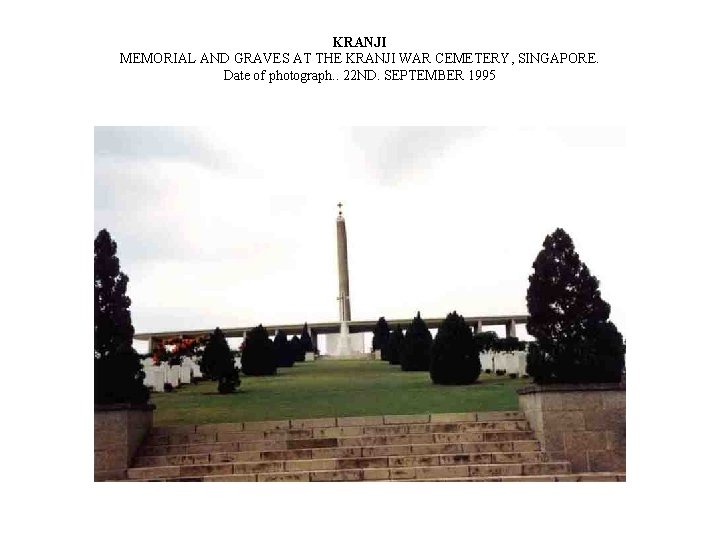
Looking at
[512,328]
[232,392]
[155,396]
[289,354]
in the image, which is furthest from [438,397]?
[512,328]

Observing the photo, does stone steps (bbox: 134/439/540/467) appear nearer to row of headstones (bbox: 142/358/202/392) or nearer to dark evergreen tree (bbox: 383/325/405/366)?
row of headstones (bbox: 142/358/202/392)

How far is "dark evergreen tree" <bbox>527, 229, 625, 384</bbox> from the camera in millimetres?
10836

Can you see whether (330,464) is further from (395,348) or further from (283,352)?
(283,352)

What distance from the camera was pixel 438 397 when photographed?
13.7m

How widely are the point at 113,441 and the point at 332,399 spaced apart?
4.42m

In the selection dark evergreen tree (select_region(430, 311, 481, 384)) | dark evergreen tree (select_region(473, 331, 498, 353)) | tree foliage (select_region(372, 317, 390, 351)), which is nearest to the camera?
dark evergreen tree (select_region(430, 311, 481, 384))

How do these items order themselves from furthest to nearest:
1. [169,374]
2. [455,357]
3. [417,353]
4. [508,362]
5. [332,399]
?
[417,353] < [169,374] < [508,362] < [455,357] < [332,399]

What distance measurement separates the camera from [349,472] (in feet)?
33.1

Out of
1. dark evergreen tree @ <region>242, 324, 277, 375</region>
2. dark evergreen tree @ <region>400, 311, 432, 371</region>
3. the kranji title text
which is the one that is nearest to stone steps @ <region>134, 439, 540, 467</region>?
the kranji title text

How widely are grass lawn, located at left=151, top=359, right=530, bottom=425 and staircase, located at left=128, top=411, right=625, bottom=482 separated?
64 cm

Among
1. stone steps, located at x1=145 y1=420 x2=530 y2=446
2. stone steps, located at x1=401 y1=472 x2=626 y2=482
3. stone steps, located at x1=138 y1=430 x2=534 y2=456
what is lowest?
stone steps, located at x1=401 y1=472 x2=626 y2=482

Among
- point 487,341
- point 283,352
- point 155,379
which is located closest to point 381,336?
point 283,352

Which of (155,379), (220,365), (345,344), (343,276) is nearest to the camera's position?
(220,365)

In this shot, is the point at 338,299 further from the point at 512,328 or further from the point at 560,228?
the point at 560,228
